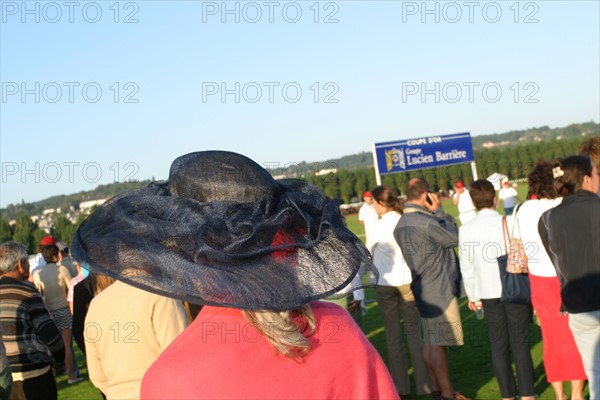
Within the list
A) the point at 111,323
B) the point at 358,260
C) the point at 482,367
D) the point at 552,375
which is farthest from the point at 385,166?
the point at 358,260

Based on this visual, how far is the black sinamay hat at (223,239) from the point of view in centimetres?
156

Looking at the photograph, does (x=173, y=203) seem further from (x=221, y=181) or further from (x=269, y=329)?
(x=269, y=329)

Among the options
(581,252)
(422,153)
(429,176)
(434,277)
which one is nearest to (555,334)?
(434,277)

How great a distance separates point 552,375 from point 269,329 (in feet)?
17.7

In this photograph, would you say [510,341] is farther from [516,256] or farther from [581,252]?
[581,252]

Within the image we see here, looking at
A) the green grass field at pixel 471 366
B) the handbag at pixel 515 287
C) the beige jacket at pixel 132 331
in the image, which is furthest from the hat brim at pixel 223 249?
the green grass field at pixel 471 366

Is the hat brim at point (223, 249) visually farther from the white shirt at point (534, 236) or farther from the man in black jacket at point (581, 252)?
the white shirt at point (534, 236)

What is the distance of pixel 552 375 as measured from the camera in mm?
6387

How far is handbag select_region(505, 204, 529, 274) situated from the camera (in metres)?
6.34

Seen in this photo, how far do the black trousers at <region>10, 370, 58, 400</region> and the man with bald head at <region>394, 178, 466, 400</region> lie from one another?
3348 mm

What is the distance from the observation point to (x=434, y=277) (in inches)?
285

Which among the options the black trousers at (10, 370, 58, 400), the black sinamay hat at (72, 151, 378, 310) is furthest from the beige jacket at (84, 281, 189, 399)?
the black sinamay hat at (72, 151, 378, 310)

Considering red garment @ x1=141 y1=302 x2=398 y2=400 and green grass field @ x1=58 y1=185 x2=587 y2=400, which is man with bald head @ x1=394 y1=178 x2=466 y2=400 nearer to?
green grass field @ x1=58 y1=185 x2=587 y2=400

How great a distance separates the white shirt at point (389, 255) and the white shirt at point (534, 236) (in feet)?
4.59
